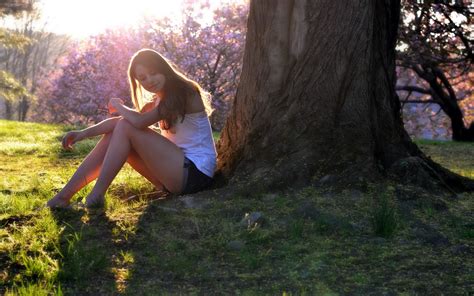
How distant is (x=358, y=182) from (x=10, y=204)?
104 inches

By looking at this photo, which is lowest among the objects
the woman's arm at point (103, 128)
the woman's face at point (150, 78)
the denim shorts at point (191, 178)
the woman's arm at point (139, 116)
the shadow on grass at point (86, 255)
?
the shadow on grass at point (86, 255)

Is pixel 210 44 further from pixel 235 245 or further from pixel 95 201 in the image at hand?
pixel 235 245

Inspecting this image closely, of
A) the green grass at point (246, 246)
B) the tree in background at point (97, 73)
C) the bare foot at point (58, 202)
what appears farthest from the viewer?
the tree in background at point (97, 73)

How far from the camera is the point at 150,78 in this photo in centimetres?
417

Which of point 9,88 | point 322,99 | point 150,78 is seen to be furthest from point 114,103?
point 9,88

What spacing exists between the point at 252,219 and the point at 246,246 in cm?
29

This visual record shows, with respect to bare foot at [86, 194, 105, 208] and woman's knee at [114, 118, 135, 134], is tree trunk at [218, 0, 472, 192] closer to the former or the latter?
woman's knee at [114, 118, 135, 134]

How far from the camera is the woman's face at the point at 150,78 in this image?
416 cm

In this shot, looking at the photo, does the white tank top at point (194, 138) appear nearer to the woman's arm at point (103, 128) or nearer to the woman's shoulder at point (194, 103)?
the woman's shoulder at point (194, 103)

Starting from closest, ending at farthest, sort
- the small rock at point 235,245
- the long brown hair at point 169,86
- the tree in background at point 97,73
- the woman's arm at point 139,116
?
the small rock at point 235,245 < the woman's arm at point 139,116 < the long brown hair at point 169,86 < the tree in background at point 97,73

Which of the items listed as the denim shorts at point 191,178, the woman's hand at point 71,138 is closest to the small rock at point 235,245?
the denim shorts at point 191,178

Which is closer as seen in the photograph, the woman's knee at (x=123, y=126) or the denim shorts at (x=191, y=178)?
the woman's knee at (x=123, y=126)

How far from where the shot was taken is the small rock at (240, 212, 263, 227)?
3365 millimetres

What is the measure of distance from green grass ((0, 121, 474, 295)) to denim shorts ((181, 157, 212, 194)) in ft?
0.89
